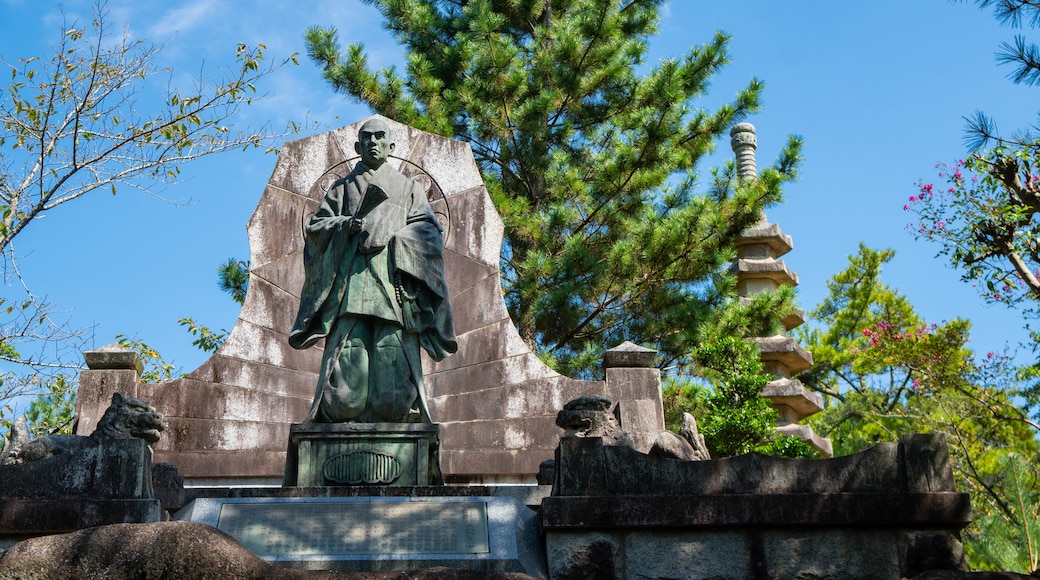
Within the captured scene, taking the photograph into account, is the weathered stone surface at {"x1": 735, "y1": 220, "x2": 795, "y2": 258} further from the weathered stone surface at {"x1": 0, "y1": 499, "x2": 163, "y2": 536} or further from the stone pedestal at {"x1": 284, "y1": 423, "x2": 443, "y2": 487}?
the weathered stone surface at {"x1": 0, "y1": 499, "x2": 163, "y2": 536}

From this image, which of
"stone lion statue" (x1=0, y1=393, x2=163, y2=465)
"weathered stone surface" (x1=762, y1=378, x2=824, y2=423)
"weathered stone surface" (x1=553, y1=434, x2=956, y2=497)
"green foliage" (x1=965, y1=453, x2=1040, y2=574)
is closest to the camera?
"weathered stone surface" (x1=553, y1=434, x2=956, y2=497)

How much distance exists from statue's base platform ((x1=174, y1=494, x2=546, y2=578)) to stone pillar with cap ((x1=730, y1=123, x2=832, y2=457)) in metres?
11.7

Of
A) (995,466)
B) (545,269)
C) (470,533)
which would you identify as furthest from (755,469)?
(995,466)

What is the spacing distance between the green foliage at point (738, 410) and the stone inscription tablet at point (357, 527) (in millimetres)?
7526

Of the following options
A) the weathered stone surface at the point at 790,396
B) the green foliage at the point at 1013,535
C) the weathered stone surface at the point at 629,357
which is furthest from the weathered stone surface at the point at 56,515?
the weathered stone surface at the point at 790,396

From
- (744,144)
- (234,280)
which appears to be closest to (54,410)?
(234,280)

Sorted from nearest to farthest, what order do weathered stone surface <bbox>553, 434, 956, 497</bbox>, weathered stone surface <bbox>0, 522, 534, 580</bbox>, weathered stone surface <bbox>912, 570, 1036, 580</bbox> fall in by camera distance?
weathered stone surface <bbox>0, 522, 534, 580</bbox>
weathered stone surface <bbox>912, 570, 1036, 580</bbox>
weathered stone surface <bbox>553, 434, 956, 497</bbox>

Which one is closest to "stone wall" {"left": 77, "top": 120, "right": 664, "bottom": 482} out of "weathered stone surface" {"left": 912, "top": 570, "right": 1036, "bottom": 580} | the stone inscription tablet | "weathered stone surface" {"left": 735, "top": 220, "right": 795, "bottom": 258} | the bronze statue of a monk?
the bronze statue of a monk

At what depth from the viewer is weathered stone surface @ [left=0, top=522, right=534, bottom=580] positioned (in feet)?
13.9

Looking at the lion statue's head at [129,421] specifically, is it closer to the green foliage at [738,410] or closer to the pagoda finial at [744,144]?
the green foliage at [738,410]

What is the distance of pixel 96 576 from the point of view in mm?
Result: 4227

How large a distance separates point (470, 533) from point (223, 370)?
5.04 meters

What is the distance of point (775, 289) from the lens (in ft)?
64.1

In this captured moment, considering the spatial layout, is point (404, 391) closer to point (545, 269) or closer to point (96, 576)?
point (96, 576)
